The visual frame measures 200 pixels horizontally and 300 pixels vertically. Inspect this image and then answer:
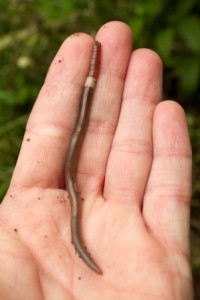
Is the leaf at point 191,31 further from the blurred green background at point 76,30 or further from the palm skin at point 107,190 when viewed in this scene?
the palm skin at point 107,190

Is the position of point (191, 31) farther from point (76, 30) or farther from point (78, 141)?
point (78, 141)

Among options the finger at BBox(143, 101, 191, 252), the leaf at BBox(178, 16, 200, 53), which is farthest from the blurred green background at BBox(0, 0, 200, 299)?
the finger at BBox(143, 101, 191, 252)

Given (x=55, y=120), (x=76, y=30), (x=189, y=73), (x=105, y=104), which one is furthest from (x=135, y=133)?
(x=76, y=30)

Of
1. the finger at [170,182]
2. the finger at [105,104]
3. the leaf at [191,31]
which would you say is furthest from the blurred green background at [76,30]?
the finger at [170,182]

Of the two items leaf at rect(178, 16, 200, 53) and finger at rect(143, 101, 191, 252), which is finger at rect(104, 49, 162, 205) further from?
leaf at rect(178, 16, 200, 53)

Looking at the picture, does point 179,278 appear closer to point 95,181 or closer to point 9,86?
point 95,181
